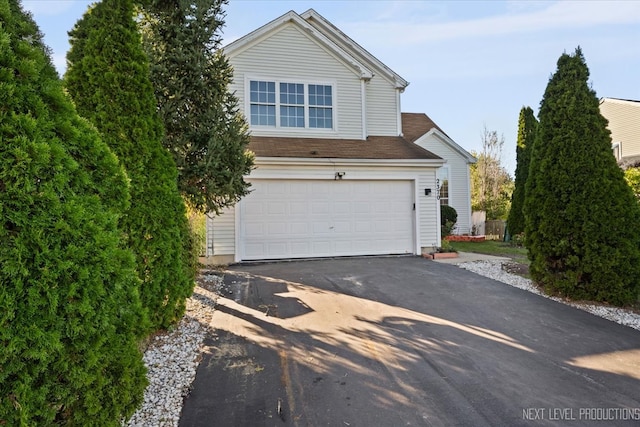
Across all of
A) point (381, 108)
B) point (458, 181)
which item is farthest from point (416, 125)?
point (381, 108)

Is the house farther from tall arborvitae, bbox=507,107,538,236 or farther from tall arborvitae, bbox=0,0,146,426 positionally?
tall arborvitae, bbox=0,0,146,426

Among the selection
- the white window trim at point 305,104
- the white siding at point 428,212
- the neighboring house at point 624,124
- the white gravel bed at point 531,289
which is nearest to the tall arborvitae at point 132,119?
the white gravel bed at point 531,289

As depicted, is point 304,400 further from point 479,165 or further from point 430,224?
point 479,165

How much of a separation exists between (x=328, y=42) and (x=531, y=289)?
9.08 m

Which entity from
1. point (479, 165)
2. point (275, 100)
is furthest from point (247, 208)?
point (479, 165)

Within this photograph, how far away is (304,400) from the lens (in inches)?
112

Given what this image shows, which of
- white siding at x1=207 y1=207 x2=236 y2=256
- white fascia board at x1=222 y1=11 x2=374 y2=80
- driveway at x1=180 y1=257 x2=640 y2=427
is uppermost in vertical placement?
white fascia board at x1=222 y1=11 x2=374 y2=80

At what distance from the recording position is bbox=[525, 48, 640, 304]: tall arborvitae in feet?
17.3

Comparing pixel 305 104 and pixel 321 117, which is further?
pixel 321 117

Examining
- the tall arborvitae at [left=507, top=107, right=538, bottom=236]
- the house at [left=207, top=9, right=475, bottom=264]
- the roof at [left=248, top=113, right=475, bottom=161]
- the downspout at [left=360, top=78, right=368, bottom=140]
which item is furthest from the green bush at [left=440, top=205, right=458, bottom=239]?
the downspout at [left=360, top=78, right=368, bottom=140]

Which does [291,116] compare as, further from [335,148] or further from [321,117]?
[335,148]

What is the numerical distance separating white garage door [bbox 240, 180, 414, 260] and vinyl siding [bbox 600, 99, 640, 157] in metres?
16.8

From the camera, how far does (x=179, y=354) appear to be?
370cm

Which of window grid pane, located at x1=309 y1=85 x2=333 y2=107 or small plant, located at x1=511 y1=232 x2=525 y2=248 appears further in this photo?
small plant, located at x1=511 y1=232 x2=525 y2=248
